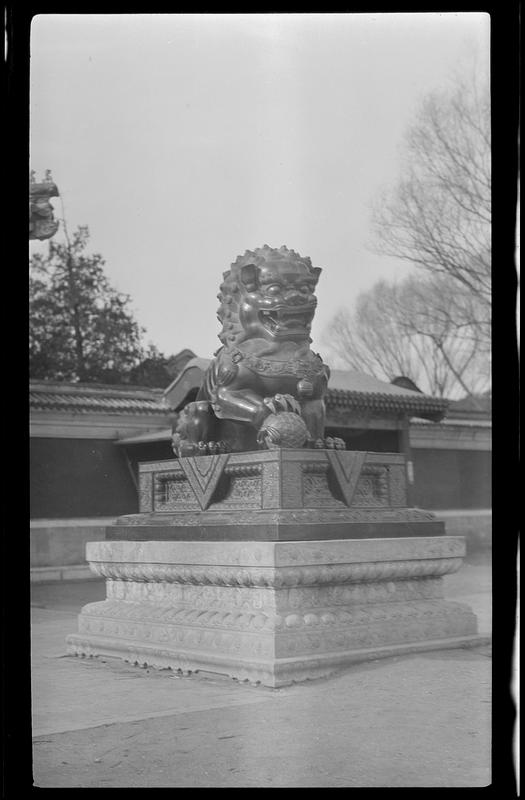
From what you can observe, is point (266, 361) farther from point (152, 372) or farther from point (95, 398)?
point (152, 372)

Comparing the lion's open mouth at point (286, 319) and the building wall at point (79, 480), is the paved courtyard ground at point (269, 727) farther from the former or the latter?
the building wall at point (79, 480)

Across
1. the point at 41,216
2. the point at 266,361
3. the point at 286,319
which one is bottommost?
the point at 266,361

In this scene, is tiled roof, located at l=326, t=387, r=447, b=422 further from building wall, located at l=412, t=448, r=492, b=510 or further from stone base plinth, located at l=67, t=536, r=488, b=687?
stone base plinth, located at l=67, t=536, r=488, b=687

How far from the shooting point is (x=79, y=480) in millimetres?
12234

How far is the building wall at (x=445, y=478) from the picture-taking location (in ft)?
48.3

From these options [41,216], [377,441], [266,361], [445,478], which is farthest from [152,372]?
[266,361]

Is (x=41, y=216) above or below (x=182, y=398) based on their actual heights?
above

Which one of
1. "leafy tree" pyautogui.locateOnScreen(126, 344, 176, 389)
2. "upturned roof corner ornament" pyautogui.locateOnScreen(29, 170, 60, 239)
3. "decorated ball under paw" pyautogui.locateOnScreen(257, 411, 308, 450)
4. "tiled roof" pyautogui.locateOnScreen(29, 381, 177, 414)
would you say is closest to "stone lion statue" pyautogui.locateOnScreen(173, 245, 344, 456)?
"decorated ball under paw" pyautogui.locateOnScreen(257, 411, 308, 450)

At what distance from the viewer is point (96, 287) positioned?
47.3 feet

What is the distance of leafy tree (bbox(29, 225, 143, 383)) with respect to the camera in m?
14.0

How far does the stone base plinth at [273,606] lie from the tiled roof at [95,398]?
6.95 m

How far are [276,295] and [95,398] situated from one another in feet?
26.3
